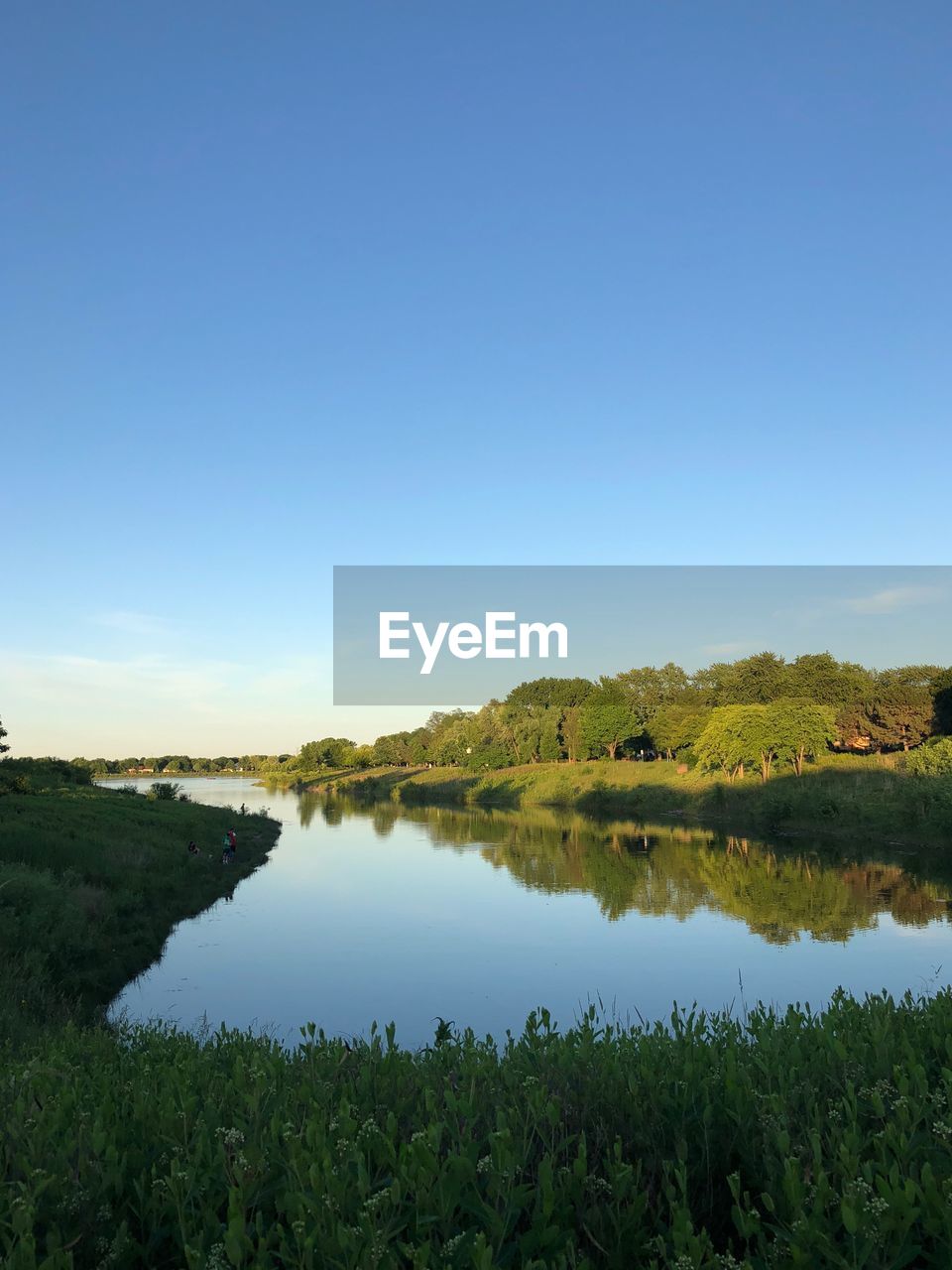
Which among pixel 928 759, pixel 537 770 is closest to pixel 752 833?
pixel 928 759

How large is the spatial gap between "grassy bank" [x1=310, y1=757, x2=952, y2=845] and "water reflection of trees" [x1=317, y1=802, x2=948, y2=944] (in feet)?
16.7

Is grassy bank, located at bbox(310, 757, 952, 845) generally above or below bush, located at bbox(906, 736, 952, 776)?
below

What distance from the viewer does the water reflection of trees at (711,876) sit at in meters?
32.1

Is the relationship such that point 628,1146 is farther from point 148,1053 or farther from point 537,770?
point 537,770

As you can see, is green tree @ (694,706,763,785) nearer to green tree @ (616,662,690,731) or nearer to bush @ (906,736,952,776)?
bush @ (906,736,952,776)

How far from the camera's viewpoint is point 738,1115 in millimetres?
5438

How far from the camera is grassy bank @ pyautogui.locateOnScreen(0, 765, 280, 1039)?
18672 mm

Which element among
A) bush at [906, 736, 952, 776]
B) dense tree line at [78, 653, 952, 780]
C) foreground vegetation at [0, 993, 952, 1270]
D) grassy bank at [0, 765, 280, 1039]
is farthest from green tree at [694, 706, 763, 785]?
foreground vegetation at [0, 993, 952, 1270]

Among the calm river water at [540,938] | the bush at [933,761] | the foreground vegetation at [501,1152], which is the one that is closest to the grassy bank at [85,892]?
the calm river water at [540,938]

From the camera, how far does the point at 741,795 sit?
2670 inches

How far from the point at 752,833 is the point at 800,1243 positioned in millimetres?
57712

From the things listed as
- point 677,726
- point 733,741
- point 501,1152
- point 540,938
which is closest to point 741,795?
point 733,741

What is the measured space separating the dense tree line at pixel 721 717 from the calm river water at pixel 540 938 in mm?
22710

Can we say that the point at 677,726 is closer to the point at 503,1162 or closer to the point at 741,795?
the point at 741,795
